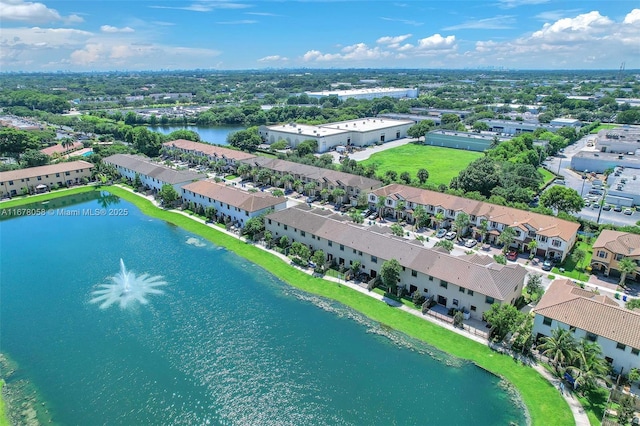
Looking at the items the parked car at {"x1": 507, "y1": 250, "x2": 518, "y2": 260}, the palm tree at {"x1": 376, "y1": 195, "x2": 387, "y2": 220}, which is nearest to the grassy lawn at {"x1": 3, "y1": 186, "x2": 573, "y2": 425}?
the parked car at {"x1": 507, "y1": 250, "x2": 518, "y2": 260}

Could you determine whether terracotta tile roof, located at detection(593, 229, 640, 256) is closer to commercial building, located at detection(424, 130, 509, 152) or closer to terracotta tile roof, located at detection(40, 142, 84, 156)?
commercial building, located at detection(424, 130, 509, 152)

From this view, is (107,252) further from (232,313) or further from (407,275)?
(407,275)

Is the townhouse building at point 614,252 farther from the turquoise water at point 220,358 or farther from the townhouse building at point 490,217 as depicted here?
the turquoise water at point 220,358

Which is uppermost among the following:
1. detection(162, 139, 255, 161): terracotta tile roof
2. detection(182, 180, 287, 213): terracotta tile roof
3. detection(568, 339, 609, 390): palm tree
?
detection(162, 139, 255, 161): terracotta tile roof

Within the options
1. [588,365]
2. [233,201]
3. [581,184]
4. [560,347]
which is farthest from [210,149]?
[588,365]

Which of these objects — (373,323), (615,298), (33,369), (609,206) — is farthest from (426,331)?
(609,206)

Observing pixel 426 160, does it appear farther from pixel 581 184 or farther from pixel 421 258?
pixel 421 258
